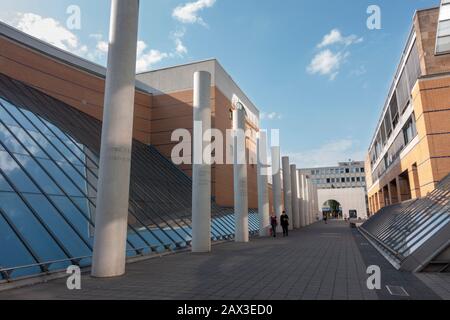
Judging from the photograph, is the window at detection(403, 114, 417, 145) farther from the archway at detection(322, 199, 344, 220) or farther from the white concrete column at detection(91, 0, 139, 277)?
the archway at detection(322, 199, 344, 220)

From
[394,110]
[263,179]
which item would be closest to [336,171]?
[394,110]

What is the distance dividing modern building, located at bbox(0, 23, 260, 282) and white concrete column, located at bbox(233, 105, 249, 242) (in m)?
1.47

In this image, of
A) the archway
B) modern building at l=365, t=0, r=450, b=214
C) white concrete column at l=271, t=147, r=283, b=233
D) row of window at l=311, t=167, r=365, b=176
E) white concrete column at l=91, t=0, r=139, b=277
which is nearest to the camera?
white concrete column at l=91, t=0, r=139, b=277

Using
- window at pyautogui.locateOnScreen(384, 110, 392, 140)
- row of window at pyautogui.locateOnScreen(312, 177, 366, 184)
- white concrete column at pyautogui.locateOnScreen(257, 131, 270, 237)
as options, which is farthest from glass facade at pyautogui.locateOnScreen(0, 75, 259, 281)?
row of window at pyautogui.locateOnScreen(312, 177, 366, 184)

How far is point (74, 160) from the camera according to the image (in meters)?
13.8

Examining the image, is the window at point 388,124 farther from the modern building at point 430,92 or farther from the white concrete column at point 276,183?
the white concrete column at point 276,183

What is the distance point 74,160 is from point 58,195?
11.5ft

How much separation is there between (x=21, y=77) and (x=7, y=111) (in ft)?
19.1

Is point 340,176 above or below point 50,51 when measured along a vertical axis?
above

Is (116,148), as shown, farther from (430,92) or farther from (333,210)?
(333,210)

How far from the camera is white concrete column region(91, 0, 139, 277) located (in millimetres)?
7895

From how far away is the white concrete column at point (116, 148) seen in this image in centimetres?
789

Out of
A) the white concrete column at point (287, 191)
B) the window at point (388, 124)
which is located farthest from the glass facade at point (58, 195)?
the window at point (388, 124)
